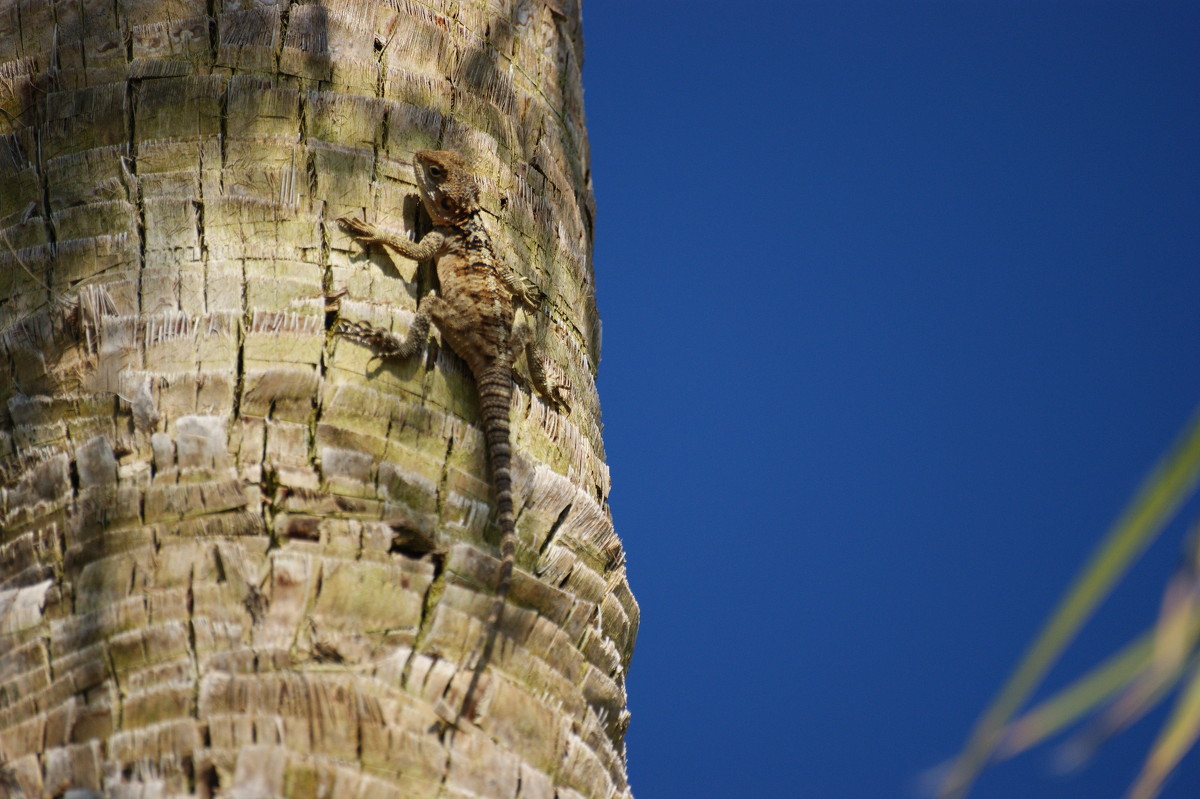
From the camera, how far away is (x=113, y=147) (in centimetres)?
350

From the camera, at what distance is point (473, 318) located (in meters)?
3.50

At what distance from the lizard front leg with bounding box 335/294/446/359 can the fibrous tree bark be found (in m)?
0.04

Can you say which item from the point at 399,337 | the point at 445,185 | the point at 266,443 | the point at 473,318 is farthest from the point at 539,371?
the point at 266,443

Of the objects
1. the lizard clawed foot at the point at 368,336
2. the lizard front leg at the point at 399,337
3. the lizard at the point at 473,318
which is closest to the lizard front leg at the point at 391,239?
the lizard at the point at 473,318

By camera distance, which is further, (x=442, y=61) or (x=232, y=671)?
(x=442, y=61)

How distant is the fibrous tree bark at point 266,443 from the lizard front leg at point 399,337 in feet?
0.13

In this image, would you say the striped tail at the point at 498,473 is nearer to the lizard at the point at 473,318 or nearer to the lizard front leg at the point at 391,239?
the lizard at the point at 473,318

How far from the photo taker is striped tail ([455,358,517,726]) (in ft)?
9.71

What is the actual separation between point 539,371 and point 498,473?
59cm

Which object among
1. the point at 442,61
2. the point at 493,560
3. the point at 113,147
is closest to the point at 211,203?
the point at 113,147

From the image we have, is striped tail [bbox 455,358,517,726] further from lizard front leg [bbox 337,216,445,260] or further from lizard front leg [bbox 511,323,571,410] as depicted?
lizard front leg [bbox 337,216,445,260]

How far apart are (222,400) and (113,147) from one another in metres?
1.00

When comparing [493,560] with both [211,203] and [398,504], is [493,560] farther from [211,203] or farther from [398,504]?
[211,203]

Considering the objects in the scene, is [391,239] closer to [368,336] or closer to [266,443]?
[368,336]
